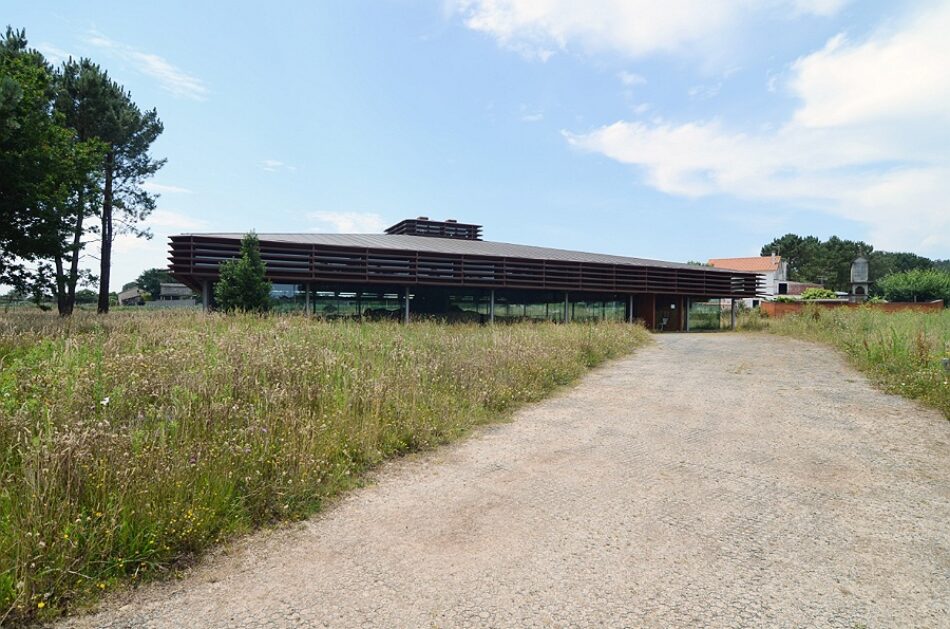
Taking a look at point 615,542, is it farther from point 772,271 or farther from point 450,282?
point 772,271

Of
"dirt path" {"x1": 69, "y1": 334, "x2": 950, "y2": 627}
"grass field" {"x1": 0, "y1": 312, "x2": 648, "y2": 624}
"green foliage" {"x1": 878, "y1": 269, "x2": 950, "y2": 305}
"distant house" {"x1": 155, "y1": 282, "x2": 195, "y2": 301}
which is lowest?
"dirt path" {"x1": 69, "y1": 334, "x2": 950, "y2": 627}

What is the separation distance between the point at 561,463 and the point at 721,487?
1.52m

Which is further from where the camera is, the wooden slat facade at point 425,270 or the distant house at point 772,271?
the distant house at point 772,271

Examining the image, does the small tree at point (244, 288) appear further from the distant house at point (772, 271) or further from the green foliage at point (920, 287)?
the green foliage at point (920, 287)

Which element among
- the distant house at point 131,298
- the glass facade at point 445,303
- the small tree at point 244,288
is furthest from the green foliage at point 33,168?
the distant house at point 131,298

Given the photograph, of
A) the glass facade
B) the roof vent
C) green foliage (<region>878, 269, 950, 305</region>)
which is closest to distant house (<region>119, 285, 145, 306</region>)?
the roof vent

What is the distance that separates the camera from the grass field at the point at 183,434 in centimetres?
293

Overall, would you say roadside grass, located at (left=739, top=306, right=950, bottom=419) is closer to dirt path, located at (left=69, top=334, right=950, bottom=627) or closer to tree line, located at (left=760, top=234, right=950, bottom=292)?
dirt path, located at (left=69, top=334, right=950, bottom=627)

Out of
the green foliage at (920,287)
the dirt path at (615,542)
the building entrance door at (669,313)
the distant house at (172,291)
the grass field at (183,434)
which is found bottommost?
the dirt path at (615,542)

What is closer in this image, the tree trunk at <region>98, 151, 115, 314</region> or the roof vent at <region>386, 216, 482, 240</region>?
the tree trunk at <region>98, 151, 115, 314</region>

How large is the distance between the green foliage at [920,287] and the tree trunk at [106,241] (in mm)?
77342

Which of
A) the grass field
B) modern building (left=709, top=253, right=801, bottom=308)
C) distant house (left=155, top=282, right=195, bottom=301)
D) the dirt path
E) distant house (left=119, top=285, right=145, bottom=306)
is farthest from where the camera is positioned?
distant house (left=119, top=285, right=145, bottom=306)

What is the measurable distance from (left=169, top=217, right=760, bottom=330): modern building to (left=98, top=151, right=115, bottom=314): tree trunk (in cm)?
Answer: 743

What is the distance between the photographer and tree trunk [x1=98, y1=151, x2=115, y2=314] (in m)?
27.9
